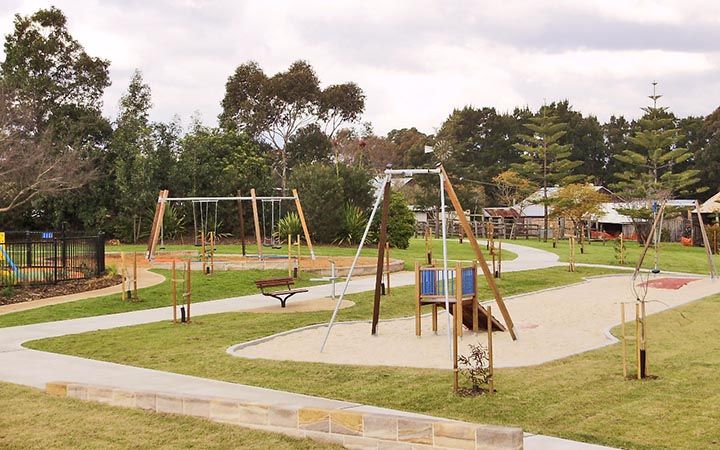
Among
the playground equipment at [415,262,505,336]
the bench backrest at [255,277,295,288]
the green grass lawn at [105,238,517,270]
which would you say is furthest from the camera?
the green grass lawn at [105,238,517,270]

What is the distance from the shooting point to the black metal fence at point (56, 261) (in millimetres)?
22156

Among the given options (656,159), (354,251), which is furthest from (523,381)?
(656,159)

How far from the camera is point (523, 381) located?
1055 cm

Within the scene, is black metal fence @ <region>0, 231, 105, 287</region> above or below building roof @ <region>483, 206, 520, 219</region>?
below

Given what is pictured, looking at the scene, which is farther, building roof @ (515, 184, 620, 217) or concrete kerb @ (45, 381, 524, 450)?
building roof @ (515, 184, 620, 217)

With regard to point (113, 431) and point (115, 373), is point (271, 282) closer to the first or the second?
point (115, 373)

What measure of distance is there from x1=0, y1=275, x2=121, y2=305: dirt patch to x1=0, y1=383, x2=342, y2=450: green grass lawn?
1145 centimetres

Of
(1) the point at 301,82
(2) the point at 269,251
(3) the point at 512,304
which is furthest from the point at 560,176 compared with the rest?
(3) the point at 512,304

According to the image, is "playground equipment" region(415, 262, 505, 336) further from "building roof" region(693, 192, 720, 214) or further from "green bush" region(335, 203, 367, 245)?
"building roof" region(693, 192, 720, 214)

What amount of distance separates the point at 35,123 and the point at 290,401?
41.0 metres

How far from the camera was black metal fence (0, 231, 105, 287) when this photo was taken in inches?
872

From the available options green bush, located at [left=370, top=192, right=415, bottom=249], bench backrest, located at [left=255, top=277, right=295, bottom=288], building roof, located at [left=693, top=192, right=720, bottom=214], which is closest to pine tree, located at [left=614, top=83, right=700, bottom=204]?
building roof, located at [left=693, top=192, right=720, bottom=214]

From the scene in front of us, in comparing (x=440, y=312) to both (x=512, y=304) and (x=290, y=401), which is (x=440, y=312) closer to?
(x=512, y=304)

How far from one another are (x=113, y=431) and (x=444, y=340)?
704 cm
